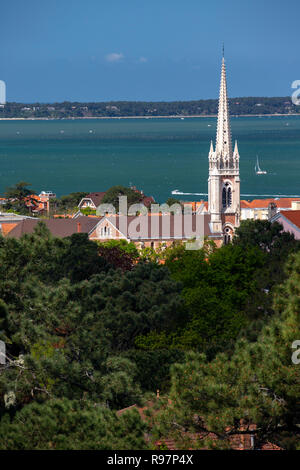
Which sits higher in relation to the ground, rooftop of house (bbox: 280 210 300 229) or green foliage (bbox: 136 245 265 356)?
rooftop of house (bbox: 280 210 300 229)

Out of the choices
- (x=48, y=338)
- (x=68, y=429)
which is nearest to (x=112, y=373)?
(x=48, y=338)

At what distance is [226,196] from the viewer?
70.1 metres

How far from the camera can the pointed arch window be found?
6968cm

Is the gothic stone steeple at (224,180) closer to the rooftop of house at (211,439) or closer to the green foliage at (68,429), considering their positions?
the rooftop of house at (211,439)

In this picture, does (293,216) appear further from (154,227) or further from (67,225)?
(67,225)

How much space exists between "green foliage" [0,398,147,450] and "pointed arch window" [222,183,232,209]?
5589 centimetres

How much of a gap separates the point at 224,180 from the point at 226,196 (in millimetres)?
1191

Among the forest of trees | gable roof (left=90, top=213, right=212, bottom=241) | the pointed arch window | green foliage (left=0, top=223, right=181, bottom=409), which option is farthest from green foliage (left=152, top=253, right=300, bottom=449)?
the pointed arch window

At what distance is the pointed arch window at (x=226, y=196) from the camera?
→ 6968 cm

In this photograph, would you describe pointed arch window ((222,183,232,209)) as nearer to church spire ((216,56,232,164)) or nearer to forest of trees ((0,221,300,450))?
church spire ((216,56,232,164))

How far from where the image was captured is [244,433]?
1412 cm
